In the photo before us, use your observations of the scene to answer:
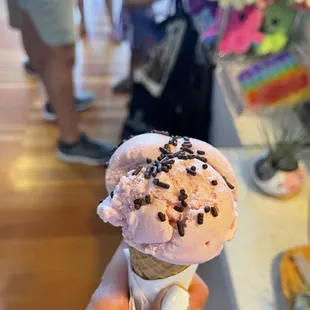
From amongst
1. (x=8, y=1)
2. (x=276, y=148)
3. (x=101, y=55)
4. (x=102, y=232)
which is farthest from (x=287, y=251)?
(x=101, y=55)

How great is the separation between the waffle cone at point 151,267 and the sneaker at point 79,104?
4.43 ft

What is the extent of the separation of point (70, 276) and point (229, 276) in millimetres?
605

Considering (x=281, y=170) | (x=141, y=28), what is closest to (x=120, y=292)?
(x=281, y=170)

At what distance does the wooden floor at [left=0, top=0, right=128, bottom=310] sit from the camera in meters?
1.32

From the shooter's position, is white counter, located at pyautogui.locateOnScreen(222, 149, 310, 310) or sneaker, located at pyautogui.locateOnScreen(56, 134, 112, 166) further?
sneaker, located at pyautogui.locateOnScreen(56, 134, 112, 166)

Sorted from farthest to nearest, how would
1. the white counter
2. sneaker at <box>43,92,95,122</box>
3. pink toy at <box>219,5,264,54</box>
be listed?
sneaker at <box>43,92,95,122</box> → pink toy at <box>219,5,264,54</box> → the white counter

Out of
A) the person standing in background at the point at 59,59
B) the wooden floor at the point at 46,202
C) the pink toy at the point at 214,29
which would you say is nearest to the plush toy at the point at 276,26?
the pink toy at the point at 214,29

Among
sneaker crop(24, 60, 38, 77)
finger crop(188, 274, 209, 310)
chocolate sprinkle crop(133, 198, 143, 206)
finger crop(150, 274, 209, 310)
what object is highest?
chocolate sprinkle crop(133, 198, 143, 206)

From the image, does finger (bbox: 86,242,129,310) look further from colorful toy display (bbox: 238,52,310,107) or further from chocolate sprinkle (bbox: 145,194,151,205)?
colorful toy display (bbox: 238,52,310,107)

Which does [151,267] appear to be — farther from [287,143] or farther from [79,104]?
[79,104]

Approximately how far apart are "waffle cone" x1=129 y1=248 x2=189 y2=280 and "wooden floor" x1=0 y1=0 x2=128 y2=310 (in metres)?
0.67

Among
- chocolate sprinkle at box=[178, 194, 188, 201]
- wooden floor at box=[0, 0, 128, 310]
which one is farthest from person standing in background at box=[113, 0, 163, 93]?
chocolate sprinkle at box=[178, 194, 188, 201]

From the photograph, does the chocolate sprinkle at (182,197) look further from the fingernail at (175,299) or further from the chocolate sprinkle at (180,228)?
the fingernail at (175,299)

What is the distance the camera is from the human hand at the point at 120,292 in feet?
2.18
